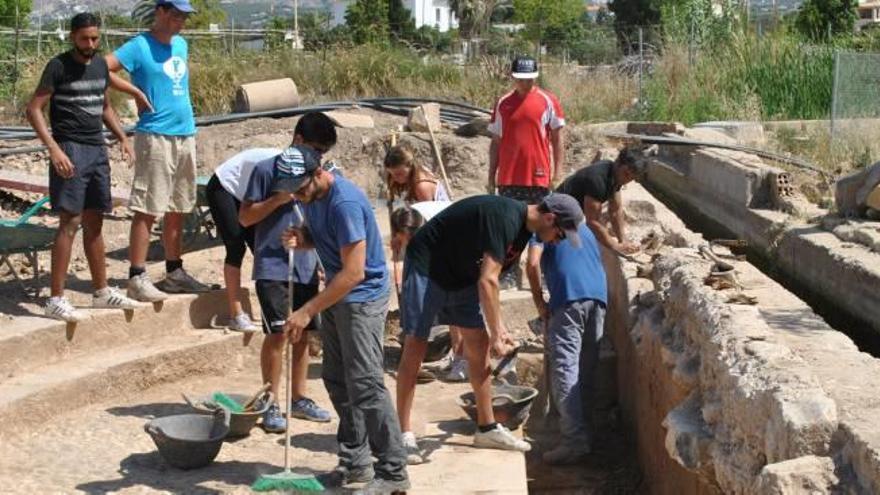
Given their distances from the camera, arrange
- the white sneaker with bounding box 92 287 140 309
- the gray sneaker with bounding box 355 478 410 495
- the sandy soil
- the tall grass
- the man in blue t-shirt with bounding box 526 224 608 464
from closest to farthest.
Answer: the gray sneaker with bounding box 355 478 410 495 → the man in blue t-shirt with bounding box 526 224 608 464 → the white sneaker with bounding box 92 287 140 309 → the sandy soil → the tall grass

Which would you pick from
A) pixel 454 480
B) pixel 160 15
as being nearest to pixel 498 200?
pixel 454 480

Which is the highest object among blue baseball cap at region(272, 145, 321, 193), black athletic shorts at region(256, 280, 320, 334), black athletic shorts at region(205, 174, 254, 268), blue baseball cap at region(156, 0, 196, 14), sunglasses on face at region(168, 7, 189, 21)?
blue baseball cap at region(156, 0, 196, 14)

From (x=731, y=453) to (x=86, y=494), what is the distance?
9.50 ft

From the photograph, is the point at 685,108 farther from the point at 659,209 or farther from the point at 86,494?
the point at 86,494

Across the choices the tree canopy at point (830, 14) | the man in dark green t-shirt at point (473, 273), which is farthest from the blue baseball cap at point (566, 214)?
the tree canopy at point (830, 14)

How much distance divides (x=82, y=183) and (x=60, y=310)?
0.74 metres

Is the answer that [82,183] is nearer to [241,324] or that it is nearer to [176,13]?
[176,13]

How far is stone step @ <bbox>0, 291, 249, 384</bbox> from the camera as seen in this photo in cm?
766

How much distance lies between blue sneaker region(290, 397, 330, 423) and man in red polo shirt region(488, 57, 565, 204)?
8.96 feet

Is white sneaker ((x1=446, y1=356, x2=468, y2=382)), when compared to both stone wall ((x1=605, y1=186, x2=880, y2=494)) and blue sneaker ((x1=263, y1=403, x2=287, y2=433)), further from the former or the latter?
blue sneaker ((x1=263, y1=403, x2=287, y2=433))

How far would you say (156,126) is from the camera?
28.3 feet

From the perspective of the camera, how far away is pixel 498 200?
671 centimetres

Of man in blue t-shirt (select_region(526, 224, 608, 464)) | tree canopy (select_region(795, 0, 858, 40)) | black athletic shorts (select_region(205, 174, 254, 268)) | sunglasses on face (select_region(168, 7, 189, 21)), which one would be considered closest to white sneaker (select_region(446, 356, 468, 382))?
man in blue t-shirt (select_region(526, 224, 608, 464))

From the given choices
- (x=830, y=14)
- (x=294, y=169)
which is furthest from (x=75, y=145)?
(x=830, y=14)
